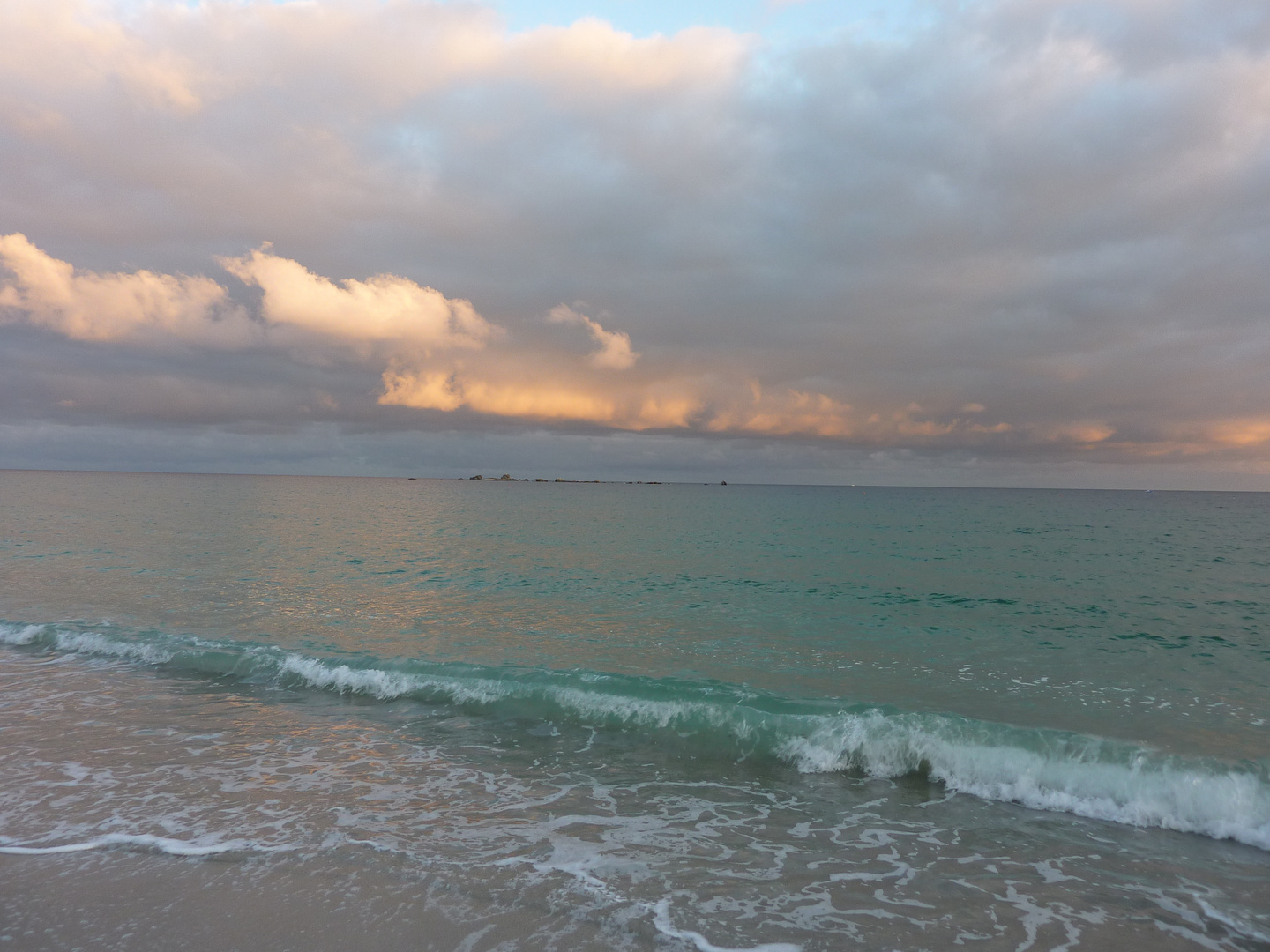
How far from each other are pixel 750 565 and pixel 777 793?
31882 millimetres

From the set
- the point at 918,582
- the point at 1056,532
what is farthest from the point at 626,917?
the point at 1056,532

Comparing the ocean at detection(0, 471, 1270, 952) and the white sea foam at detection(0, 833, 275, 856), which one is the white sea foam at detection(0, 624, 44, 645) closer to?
the ocean at detection(0, 471, 1270, 952)

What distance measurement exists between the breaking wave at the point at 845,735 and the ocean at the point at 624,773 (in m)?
0.08

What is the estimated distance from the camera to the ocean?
7371 mm

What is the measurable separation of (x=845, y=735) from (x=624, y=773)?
4.77 meters

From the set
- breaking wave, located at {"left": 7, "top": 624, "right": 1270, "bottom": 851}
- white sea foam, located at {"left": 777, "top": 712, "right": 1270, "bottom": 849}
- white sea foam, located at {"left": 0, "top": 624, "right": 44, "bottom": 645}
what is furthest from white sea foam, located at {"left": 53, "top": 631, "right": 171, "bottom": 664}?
white sea foam, located at {"left": 777, "top": 712, "right": 1270, "bottom": 849}

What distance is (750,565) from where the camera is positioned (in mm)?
42750

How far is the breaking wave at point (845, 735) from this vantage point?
11312 mm

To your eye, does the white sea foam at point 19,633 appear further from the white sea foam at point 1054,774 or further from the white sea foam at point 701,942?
the white sea foam at point 701,942

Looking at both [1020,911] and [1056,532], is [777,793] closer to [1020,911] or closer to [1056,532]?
[1020,911]

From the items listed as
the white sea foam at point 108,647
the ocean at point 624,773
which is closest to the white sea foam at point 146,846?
the ocean at point 624,773

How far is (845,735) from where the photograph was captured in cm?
1349

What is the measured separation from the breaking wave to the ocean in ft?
0.26

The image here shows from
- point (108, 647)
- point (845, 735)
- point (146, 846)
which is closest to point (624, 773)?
point (845, 735)
